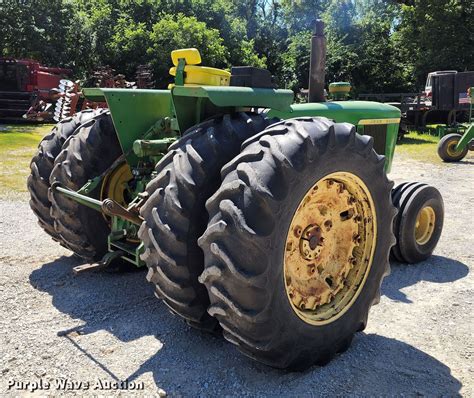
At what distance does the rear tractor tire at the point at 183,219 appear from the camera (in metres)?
2.83

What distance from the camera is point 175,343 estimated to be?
3.29 meters

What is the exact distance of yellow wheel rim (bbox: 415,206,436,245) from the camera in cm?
513

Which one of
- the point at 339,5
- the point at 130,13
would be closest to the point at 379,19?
the point at 339,5

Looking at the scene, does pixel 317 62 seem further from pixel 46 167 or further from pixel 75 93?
pixel 75 93

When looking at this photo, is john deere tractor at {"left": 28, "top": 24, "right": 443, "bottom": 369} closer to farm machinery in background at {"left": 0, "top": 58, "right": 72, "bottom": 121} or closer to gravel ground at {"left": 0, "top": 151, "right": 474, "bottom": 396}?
gravel ground at {"left": 0, "top": 151, "right": 474, "bottom": 396}

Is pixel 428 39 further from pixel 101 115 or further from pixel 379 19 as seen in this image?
pixel 101 115

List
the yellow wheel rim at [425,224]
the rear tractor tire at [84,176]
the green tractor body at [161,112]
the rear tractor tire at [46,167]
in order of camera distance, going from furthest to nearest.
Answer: the yellow wheel rim at [425,224] → the rear tractor tire at [46,167] → the rear tractor tire at [84,176] → the green tractor body at [161,112]

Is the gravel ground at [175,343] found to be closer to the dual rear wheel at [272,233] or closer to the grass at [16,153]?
the dual rear wheel at [272,233]

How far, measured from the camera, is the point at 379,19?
3112 cm

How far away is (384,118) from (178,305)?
11.2 feet

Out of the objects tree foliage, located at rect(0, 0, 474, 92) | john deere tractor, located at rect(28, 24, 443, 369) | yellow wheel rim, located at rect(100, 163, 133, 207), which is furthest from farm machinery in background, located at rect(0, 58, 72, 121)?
john deere tractor, located at rect(28, 24, 443, 369)

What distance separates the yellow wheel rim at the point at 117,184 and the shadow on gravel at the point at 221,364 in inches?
34.2

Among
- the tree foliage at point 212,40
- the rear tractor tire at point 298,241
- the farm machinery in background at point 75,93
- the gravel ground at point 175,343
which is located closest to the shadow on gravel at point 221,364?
the gravel ground at point 175,343

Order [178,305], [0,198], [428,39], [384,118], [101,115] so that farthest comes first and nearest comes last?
1. [428,39]
2. [0,198]
3. [384,118]
4. [101,115]
5. [178,305]
